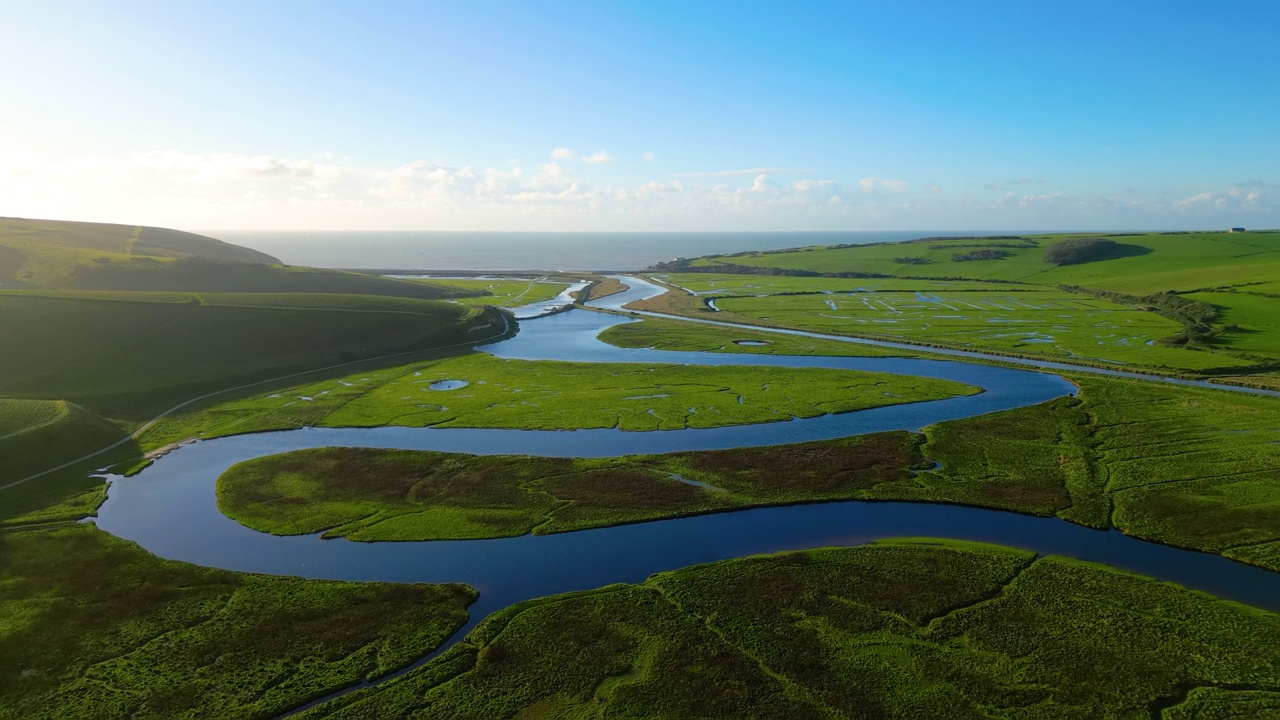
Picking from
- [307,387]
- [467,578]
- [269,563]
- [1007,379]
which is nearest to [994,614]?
[467,578]

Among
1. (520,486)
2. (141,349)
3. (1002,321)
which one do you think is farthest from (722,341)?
(141,349)

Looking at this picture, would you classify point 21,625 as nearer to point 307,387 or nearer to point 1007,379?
point 307,387

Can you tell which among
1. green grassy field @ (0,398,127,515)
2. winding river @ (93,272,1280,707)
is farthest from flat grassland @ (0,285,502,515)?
winding river @ (93,272,1280,707)

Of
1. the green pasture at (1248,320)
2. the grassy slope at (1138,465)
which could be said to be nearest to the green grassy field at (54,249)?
the grassy slope at (1138,465)

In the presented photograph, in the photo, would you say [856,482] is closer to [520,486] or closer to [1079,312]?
[520,486]

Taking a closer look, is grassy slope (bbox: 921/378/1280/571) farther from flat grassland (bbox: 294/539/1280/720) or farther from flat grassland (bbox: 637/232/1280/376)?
flat grassland (bbox: 637/232/1280/376)
